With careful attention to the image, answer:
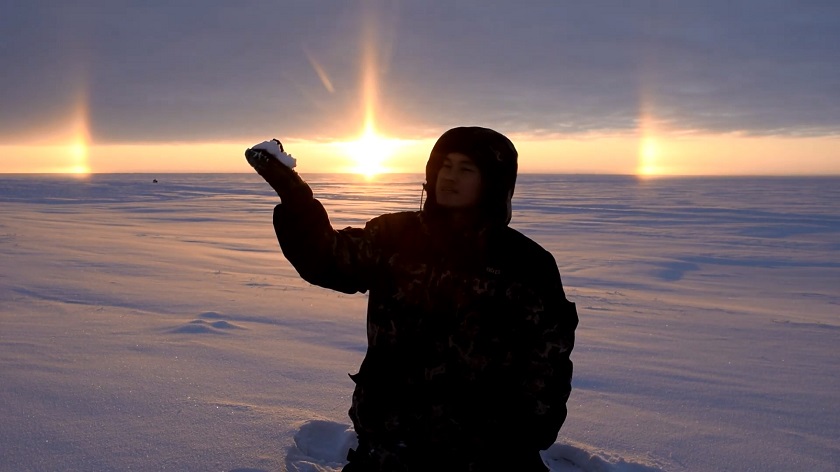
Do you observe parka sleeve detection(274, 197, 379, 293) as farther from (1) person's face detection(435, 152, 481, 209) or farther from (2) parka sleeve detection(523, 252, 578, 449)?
(2) parka sleeve detection(523, 252, 578, 449)

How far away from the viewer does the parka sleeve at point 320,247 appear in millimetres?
1716

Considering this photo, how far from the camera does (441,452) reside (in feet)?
5.85

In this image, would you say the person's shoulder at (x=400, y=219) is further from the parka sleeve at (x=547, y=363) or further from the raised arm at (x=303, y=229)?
the parka sleeve at (x=547, y=363)

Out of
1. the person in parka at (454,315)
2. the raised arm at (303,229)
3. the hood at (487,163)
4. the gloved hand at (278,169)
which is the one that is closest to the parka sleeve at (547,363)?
the person in parka at (454,315)

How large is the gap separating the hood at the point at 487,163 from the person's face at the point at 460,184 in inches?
0.6

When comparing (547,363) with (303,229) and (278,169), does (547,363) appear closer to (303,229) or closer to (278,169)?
(303,229)

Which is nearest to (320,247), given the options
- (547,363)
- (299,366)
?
(547,363)

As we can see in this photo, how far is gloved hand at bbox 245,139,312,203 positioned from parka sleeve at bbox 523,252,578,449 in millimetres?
711

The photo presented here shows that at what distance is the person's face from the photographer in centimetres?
178

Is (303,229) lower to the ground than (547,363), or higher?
higher

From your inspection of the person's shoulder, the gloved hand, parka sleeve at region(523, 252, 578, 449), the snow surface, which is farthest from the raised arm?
the snow surface

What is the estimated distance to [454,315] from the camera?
1761 mm

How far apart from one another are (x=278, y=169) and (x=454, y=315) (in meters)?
0.63

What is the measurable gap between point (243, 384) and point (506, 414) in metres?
2.20
